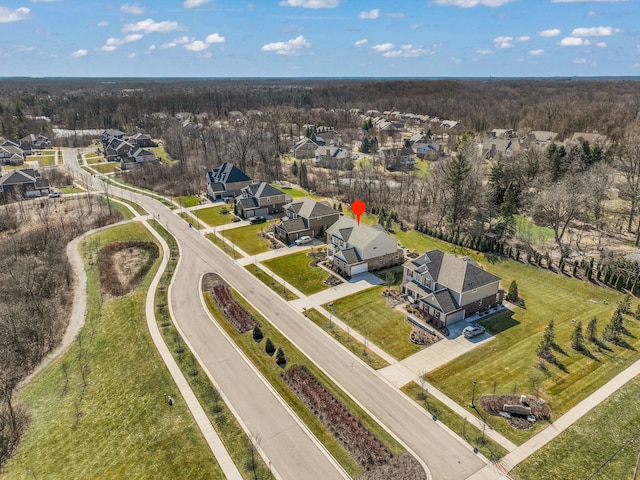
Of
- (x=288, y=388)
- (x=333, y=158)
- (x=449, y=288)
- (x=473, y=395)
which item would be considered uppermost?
(x=333, y=158)

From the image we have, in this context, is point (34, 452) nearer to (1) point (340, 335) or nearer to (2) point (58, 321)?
(2) point (58, 321)

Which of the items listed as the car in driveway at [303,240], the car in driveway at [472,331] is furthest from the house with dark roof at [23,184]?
the car in driveway at [472,331]

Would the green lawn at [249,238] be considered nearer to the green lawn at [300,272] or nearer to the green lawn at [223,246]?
the green lawn at [223,246]

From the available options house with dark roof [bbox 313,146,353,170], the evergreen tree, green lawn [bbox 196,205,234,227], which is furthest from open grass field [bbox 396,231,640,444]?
house with dark roof [bbox 313,146,353,170]

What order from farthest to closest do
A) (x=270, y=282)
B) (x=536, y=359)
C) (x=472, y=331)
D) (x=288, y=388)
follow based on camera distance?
(x=270, y=282)
(x=472, y=331)
(x=536, y=359)
(x=288, y=388)

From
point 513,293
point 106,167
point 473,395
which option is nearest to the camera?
point 473,395

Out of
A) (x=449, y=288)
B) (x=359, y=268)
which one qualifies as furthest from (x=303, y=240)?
(x=449, y=288)

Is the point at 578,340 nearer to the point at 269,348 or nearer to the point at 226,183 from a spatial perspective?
the point at 269,348
